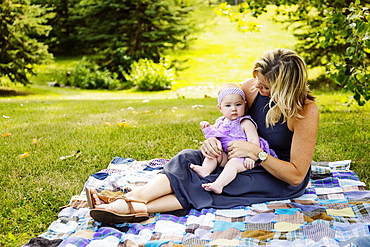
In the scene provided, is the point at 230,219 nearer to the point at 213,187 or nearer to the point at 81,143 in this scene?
Result: the point at 213,187

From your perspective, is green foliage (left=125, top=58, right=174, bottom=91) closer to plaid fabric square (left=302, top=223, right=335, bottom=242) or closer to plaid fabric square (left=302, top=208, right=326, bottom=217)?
plaid fabric square (left=302, top=208, right=326, bottom=217)

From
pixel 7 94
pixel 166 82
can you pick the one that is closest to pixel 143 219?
pixel 7 94

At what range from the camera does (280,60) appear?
8.83 ft

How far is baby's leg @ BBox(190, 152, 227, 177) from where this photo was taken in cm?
289

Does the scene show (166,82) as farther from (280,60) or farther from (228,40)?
(280,60)

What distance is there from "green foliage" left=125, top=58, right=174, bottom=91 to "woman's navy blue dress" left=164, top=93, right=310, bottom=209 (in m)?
9.88

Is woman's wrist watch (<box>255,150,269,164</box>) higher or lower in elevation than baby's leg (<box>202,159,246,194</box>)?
higher

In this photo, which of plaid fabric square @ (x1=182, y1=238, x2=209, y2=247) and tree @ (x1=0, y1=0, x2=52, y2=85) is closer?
plaid fabric square @ (x1=182, y1=238, x2=209, y2=247)

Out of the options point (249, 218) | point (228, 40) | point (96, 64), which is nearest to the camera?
point (249, 218)

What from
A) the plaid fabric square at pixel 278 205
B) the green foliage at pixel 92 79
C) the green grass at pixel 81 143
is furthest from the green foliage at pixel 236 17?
the green foliage at pixel 92 79

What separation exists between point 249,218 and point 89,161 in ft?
6.37

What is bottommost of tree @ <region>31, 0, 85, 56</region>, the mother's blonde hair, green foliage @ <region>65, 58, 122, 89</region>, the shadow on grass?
green foliage @ <region>65, 58, 122, 89</region>

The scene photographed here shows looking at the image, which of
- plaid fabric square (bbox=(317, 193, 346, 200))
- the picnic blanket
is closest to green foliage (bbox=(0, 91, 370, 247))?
the picnic blanket

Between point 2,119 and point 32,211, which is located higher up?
point 32,211
